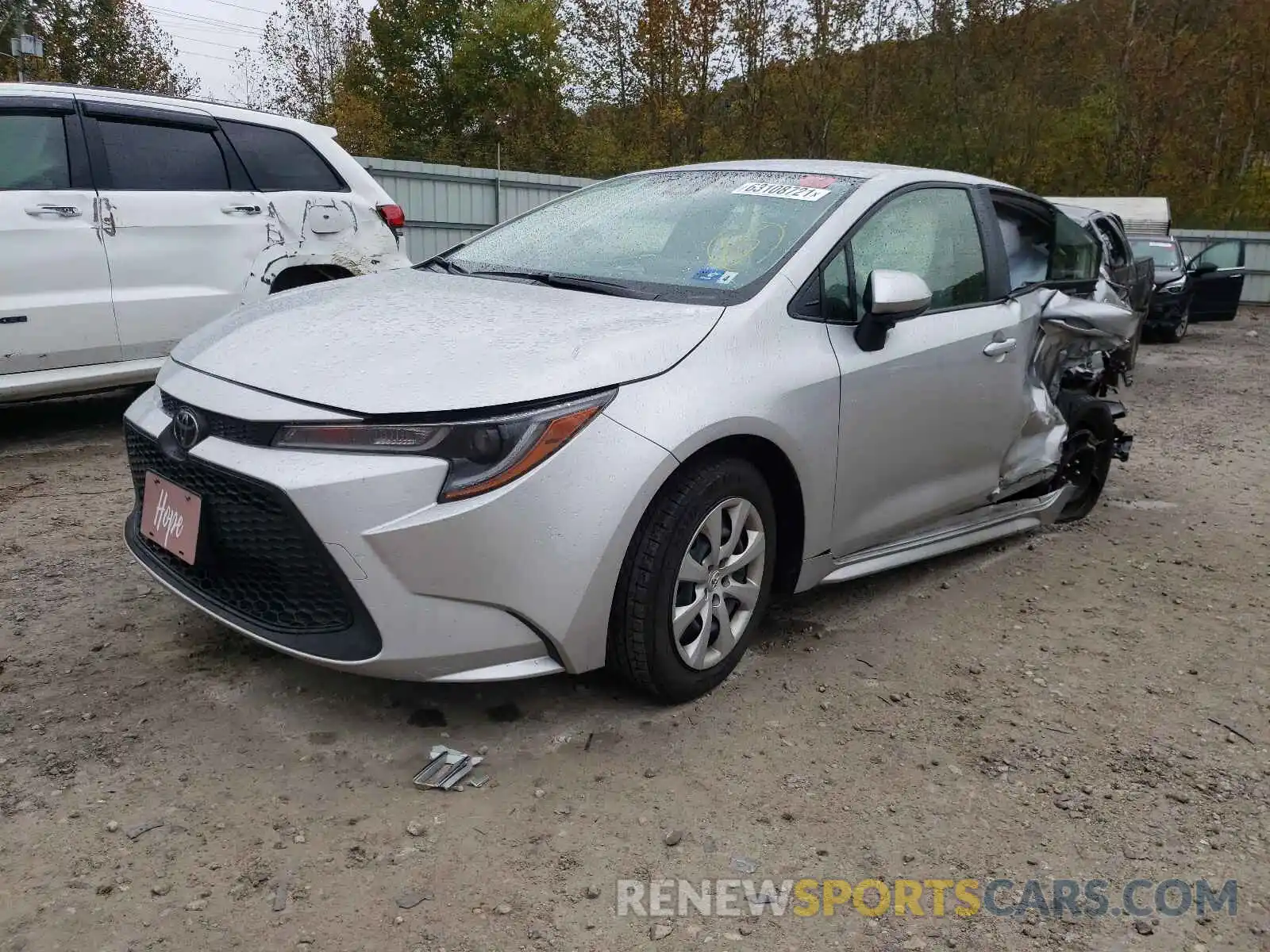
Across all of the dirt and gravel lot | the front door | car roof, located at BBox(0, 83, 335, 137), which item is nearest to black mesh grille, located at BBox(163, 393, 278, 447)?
the dirt and gravel lot

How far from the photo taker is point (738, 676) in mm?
3123

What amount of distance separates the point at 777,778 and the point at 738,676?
56 centimetres

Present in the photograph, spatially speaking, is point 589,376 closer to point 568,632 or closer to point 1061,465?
point 568,632

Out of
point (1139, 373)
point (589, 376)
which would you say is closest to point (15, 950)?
point (589, 376)

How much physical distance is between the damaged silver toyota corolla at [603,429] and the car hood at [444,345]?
1 centimetres

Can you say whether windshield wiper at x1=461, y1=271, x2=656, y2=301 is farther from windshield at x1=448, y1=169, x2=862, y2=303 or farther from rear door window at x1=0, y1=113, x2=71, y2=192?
rear door window at x1=0, y1=113, x2=71, y2=192

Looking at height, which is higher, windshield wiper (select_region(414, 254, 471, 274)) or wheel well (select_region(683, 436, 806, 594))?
windshield wiper (select_region(414, 254, 471, 274))

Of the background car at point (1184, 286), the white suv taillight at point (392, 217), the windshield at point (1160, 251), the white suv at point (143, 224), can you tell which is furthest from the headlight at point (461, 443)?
the windshield at point (1160, 251)

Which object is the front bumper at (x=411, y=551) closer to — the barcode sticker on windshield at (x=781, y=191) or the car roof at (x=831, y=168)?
the barcode sticker on windshield at (x=781, y=191)

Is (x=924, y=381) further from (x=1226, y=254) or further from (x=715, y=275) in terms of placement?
(x=1226, y=254)

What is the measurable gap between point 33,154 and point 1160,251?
13663 millimetres

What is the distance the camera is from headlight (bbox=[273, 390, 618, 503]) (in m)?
2.33

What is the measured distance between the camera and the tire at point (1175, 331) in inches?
556

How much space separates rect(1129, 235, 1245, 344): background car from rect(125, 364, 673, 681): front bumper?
43.7 ft
